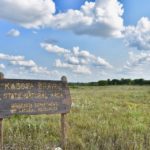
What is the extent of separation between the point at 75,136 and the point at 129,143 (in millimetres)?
1704

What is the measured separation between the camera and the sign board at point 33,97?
989cm

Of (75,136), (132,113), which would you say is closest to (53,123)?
(75,136)

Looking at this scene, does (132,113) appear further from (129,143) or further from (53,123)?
(129,143)

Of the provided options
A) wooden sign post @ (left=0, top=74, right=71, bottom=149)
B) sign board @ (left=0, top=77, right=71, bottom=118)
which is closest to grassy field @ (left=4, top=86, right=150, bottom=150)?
wooden sign post @ (left=0, top=74, right=71, bottom=149)

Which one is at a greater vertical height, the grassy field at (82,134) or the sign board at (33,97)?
the sign board at (33,97)

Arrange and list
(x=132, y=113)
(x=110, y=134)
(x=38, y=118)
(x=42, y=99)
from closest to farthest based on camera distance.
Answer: (x=42, y=99), (x=110, y=134), (x=38, y=118), (x=132, y=113)

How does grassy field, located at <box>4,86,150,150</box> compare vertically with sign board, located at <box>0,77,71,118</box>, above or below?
below

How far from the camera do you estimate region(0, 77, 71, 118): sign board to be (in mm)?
9891

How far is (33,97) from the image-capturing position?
1041cm

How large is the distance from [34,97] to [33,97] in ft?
0.11

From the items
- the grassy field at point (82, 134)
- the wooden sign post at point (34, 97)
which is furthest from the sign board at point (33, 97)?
the grassy field at point (82, 134)

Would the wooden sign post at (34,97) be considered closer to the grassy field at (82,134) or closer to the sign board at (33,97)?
the sign board at (33,97)

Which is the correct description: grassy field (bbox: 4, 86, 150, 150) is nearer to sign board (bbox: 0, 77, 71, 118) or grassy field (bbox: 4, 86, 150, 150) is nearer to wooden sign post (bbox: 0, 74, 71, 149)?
wooden sign post (bbox: 0, 74, 71, 149)

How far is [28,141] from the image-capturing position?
33.7 ft
